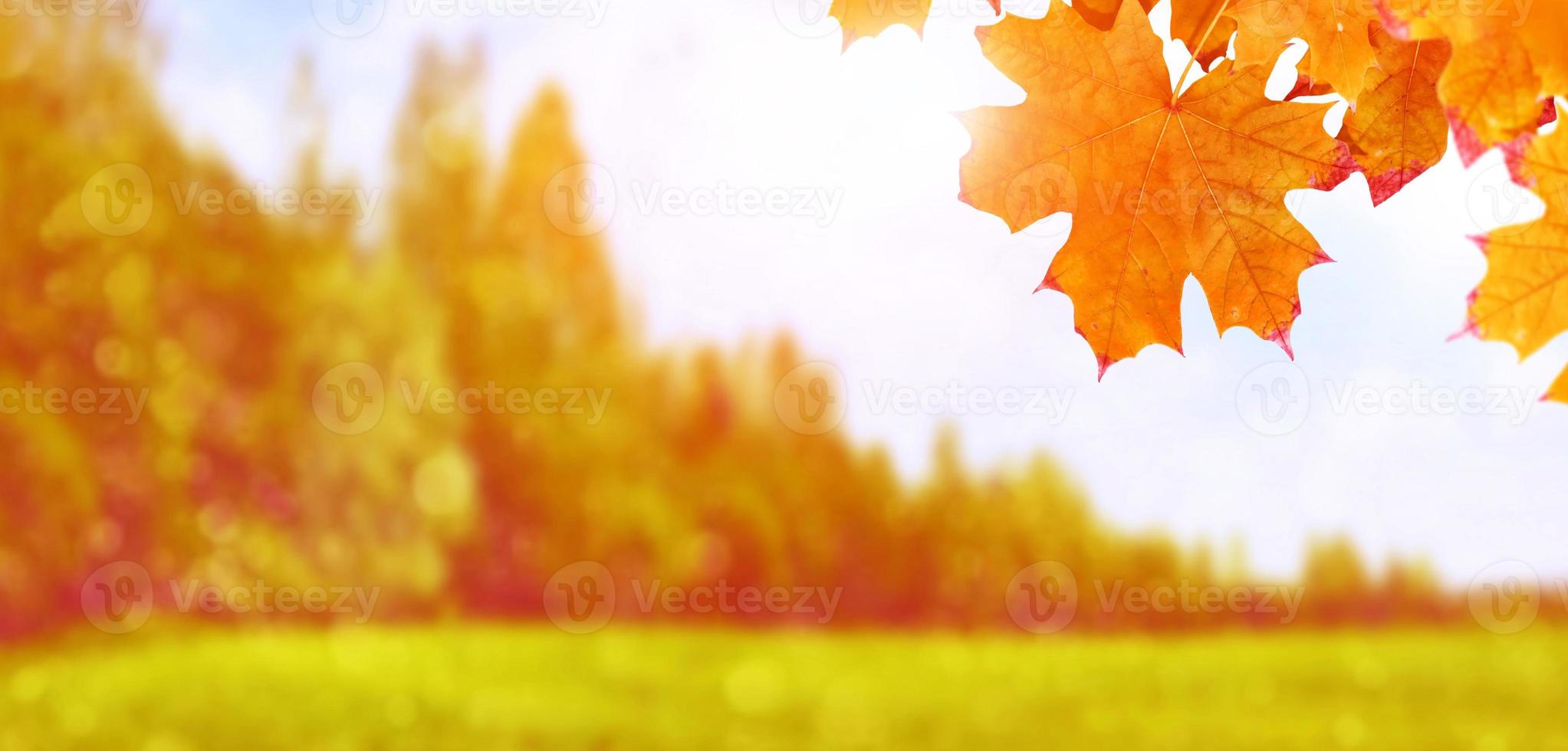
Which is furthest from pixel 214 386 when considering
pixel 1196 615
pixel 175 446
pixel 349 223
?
pixel 1196 615

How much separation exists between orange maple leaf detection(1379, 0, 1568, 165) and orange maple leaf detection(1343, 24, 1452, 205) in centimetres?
22

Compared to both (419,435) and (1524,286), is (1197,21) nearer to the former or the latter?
(1524,286)

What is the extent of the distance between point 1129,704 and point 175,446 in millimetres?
11720

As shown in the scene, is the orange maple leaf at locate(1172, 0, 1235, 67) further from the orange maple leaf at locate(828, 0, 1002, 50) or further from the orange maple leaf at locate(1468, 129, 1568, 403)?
the orange maple leaf at locate(1468, 129, 1568, 403)

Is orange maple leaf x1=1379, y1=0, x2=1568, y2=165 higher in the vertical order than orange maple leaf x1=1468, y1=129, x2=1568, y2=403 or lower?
higher

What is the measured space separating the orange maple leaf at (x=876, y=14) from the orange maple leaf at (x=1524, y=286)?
43cm

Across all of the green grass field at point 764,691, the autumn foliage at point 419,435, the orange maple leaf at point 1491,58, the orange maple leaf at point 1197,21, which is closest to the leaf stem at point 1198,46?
the orange maple leaf at point 1197,21

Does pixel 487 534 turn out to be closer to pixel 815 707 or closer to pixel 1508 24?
pixel 815 707

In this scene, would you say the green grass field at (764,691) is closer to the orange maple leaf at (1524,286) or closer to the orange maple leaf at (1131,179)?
the orange maple leaf at (1131,179)

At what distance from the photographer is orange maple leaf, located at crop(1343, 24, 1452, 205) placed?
3.12ft

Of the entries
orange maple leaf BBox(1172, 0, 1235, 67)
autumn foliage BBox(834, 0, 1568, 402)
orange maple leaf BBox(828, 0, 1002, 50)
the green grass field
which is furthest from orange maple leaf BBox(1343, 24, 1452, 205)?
the green grass field

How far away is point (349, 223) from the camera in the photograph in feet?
51.2

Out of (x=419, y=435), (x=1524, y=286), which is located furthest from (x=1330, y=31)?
(x=419, y=435)

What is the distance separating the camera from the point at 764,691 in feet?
40.4
